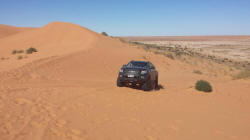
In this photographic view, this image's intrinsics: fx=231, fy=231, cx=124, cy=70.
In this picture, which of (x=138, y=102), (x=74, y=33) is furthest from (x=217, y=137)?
(x=74, y=33)

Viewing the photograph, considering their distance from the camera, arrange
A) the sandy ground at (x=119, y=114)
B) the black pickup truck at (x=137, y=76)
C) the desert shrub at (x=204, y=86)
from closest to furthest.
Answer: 1. the sandy ground at (x=119, y=114)
2. the black pickup truck at (x=137, y=76)
3. the desert shrub at (x=204, y=86)

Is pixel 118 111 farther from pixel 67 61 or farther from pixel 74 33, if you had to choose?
pixel 74 33

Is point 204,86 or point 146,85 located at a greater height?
point 146,85

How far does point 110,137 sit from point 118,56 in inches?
842

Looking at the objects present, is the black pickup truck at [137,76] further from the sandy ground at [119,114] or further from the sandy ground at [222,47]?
the sandy ground at [222,47]

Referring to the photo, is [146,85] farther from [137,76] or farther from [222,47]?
[222,47]

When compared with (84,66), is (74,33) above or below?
above

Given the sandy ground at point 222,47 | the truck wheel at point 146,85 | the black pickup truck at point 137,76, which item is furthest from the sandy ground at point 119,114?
the sandy ground at point 222,47

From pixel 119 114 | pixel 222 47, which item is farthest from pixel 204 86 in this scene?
pixel 222 47

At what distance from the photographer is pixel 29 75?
14.6m

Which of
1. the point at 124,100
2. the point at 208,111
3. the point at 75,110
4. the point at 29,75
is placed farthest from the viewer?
the point at 29,75

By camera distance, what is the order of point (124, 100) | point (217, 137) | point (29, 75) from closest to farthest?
point (217, 137) → point (124, 100) → point (29, 75)

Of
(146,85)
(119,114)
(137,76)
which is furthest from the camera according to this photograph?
(146,85)

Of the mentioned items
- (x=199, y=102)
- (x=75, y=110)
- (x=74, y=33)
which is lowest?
(x=199, y=102)
